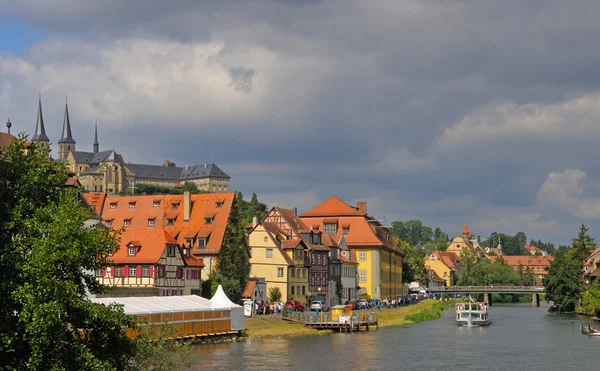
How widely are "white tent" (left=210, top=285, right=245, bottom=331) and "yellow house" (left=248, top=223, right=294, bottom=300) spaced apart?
2989cm

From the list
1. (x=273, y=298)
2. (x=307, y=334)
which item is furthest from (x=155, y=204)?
(x=307, y=334)

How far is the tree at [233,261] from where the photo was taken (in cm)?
8731

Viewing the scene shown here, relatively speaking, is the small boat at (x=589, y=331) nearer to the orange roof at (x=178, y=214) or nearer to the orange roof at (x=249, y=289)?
the orange roof at (x=249, y=289)

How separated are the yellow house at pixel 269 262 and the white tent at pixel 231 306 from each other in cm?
2989

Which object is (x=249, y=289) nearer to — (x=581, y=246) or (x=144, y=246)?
(x=144, y=246)

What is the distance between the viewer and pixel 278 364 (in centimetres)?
5703

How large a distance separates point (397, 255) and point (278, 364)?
102098 millimetres

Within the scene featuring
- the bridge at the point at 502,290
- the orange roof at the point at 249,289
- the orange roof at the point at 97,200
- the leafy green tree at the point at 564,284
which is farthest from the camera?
the bridge at the point at 502,290

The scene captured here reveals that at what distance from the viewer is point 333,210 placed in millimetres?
136250

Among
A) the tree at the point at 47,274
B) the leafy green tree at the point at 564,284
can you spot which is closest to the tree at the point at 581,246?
the leafy green tree at the point at 564,284

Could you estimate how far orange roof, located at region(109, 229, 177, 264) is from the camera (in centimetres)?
8056

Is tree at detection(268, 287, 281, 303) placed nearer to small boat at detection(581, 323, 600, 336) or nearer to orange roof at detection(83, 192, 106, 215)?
orange roof at detection(83, 192, 106, 215)

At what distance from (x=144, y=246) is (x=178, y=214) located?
1468cm

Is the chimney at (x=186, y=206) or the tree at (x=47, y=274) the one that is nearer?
the tree at (x=47, y=274)
